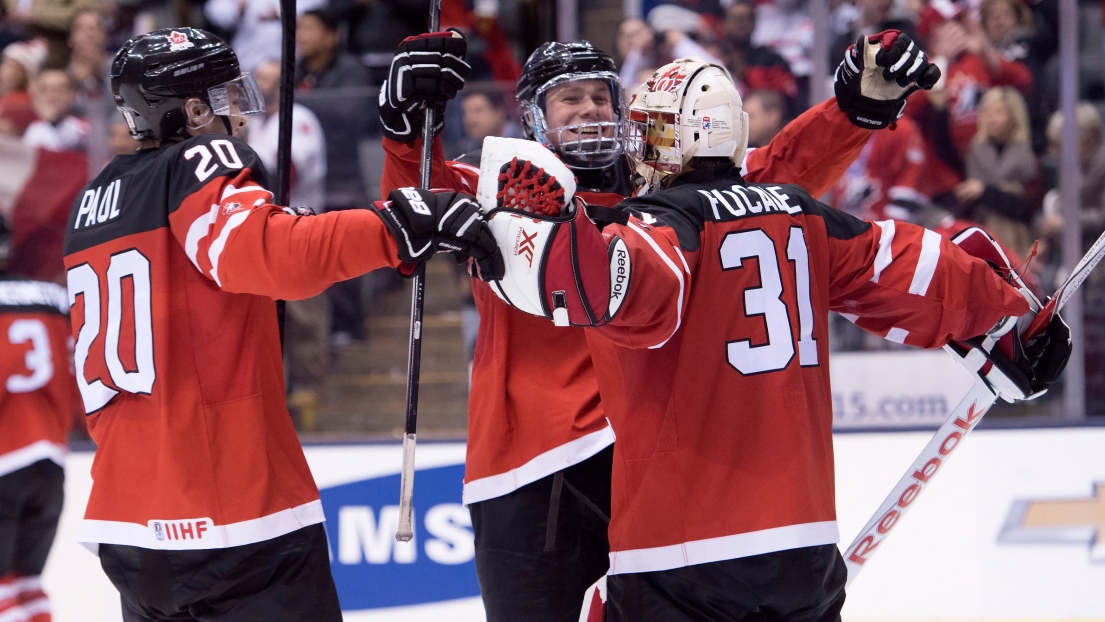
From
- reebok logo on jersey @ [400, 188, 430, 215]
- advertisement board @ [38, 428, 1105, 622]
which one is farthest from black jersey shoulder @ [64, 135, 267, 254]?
advertisement board @ [38, 428, 1105, 622]

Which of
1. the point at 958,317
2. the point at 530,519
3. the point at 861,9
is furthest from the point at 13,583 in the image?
the point at 861,9

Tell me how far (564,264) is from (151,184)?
0.87 meters

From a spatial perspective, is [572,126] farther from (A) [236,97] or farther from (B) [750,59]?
(B) [750,59]

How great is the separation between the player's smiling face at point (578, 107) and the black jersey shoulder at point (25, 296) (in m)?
2.35

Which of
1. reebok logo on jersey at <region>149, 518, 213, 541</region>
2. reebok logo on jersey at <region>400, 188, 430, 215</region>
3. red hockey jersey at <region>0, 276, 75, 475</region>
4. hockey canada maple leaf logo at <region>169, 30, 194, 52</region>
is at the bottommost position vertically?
red hockey jersey at <region>0, 276, 75, 475</region>

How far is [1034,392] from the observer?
2555 millimetres

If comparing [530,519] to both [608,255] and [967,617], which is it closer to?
[608,255]

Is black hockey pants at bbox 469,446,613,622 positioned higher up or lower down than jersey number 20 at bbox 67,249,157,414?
lower down

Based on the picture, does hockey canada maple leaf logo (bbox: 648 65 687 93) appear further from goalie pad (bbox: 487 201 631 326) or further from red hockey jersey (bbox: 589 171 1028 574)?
goalie pad (bbox: 487 201 631 326)

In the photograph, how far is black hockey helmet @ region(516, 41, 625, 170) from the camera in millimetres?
2719

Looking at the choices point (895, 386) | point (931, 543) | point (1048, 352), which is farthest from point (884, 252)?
point (895, 386)

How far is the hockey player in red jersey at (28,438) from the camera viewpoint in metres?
4.01

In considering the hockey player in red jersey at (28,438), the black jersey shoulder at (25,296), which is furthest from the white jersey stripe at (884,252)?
the black jersey shoulder at (25,296)

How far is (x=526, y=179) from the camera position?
1.90 metres
